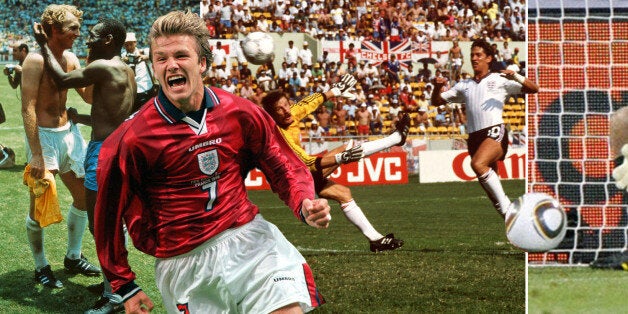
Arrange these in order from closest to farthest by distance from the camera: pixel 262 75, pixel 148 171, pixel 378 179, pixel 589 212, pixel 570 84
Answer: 1. pixel 148 171
2. pixel 589 212
3. pixel 570 84
4. pixel 378 179
5. pixel 262 75

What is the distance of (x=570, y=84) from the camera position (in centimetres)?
816

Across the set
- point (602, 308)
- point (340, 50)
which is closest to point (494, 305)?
point (602, 308)

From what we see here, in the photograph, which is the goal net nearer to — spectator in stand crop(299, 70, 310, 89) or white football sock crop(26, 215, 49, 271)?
white football sock crop(26, 215, 49, 271)

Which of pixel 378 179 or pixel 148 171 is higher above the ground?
pixel 148 171

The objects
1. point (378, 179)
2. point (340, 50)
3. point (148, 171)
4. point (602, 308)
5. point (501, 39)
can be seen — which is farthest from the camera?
point (501, 39)

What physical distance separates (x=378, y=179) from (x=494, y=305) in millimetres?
10457

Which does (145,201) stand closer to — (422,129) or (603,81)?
(603,81)

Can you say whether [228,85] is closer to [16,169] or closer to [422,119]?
[422,119]

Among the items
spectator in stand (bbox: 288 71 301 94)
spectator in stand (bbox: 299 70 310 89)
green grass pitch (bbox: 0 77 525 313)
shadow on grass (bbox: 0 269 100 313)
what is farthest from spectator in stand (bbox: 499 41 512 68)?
shadow on grass (bbox: 0 269 100 313)

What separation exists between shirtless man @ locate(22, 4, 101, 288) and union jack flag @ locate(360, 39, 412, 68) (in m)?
14.0

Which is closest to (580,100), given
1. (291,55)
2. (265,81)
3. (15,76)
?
(15,76)

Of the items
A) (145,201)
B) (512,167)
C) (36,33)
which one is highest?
(36,33)

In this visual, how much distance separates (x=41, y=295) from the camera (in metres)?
5.62

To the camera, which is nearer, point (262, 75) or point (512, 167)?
point (512, 167)
